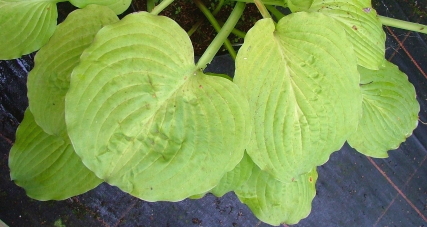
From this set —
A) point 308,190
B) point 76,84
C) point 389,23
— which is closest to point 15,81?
point 76,84

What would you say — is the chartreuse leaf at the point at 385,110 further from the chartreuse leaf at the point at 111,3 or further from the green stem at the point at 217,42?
the chartreuse leaf at the point at 111,3

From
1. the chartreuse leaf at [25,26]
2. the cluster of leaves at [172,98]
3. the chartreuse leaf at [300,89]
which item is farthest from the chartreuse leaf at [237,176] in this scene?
the chartreuse leaf at [25,26]

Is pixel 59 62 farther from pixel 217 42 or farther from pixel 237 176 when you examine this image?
pixel 237 176

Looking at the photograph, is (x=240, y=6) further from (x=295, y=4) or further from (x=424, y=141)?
(x=424, y=141)

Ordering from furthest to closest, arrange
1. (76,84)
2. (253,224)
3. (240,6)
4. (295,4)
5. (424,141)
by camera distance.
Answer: (424,141) < (253,224) < (240,6) < (295,4) < (76,84)

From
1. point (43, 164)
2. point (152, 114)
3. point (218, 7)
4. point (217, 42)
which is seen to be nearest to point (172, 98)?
point (152, 114)

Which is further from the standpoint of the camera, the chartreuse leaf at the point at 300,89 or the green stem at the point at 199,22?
the green stem at the point at 199,22
